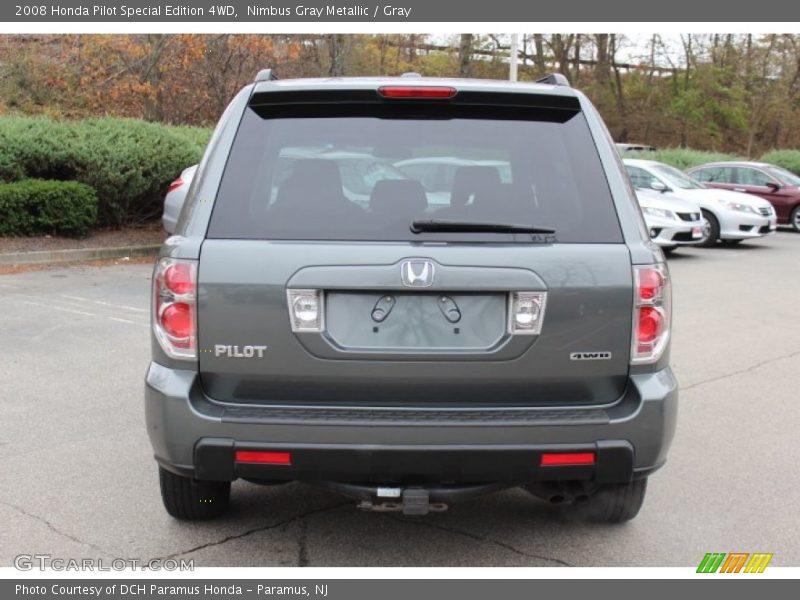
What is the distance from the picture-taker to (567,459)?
121 inches

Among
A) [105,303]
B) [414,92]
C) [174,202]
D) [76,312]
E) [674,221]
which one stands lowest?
[674,221]

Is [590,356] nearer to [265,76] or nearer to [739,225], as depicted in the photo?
[265,76]

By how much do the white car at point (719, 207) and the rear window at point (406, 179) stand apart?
13.9 meters

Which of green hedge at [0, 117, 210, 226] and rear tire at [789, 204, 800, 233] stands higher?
green hedge at [0, 117, 210, 226]

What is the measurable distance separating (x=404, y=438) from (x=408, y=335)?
0.36 meters

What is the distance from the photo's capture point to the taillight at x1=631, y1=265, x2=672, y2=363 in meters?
3.13

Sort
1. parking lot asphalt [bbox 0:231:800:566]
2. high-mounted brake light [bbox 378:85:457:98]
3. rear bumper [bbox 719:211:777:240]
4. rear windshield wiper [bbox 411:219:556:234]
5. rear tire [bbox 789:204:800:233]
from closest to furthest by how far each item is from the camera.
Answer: rear windshield wiper [bbox 411:219:556:234], high-mounted brake light [bbox 378:85:457:98], parking lot asphalt [bbox 0:231:800:566], rear bumper [bbox 719:211:777:240], rear tire [bbox 789:204:800:233]

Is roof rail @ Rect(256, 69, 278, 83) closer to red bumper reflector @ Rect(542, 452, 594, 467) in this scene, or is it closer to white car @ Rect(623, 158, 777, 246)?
red bumper reflector @ Rect(542, 452, 594, 467)

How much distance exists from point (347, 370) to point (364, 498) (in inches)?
19.6

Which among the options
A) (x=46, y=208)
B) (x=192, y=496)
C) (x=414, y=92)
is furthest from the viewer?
(x=46, y=208)

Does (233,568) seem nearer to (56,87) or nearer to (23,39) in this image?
(56,87)

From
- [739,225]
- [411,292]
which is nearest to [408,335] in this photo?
[411,292]

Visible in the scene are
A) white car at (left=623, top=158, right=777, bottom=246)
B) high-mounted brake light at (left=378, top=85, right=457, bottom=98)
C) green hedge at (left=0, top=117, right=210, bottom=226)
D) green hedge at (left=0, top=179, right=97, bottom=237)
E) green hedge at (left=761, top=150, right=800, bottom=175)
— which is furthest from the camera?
green hedge at (left=761, top=150, right=800, bottom=175)

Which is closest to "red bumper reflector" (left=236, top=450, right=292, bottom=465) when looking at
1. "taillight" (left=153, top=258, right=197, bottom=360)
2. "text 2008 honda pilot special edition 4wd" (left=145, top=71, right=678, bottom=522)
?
"text 2008 honda pilot special edition 4wd" (left=145, top=71, right=678, bottom=522)
